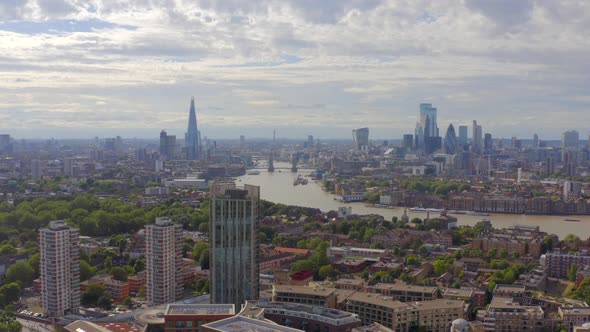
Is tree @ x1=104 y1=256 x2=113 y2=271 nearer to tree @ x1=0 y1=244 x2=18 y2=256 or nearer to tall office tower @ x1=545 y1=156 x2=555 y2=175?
tree @ x1=0 y1=244 x2=18 y2=256

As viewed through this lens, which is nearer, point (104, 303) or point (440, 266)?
point (104, 303)

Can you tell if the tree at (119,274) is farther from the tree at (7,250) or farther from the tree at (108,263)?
the tree at (7,250)

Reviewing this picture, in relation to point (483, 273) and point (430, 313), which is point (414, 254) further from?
point (430, 313)

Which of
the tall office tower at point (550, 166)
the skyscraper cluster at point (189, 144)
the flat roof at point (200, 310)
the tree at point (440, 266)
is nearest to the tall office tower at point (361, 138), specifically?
the skyscraper cluster at point (189, 144)

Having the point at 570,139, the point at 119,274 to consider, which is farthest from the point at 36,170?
the point at 570,139

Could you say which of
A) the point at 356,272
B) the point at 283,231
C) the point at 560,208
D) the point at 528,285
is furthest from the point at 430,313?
the point at 560,208

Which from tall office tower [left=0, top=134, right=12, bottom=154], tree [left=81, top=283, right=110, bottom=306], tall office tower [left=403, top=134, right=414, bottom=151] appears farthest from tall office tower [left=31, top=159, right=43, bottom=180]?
tall office tower [left=403, top=134, right=414, bottom=151]

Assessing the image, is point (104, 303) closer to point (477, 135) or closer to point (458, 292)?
point (458, 292)
